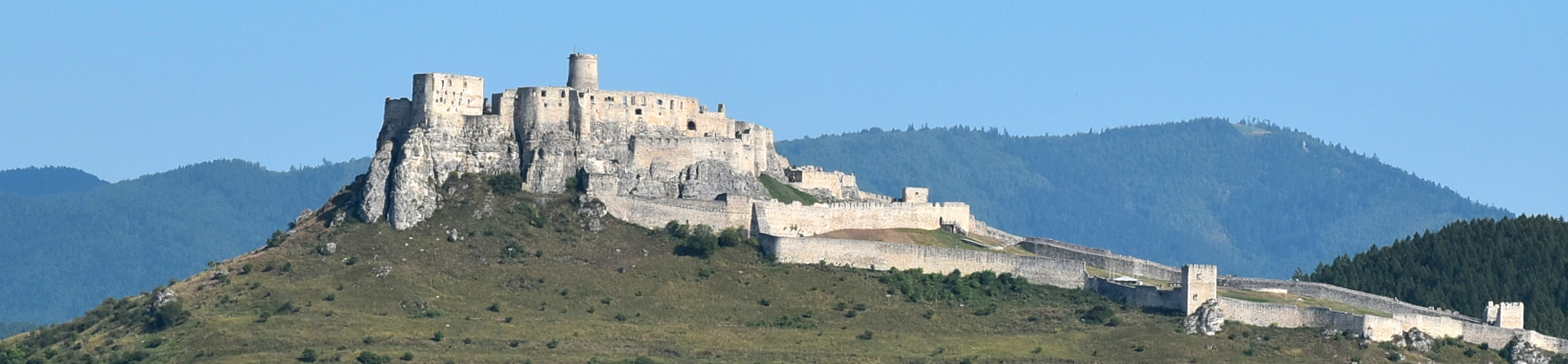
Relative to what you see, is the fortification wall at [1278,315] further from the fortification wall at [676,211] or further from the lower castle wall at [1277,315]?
the fortification wall at [676,211]

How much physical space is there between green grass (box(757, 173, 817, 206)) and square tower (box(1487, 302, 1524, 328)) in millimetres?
28267

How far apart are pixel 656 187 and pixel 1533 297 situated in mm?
40065

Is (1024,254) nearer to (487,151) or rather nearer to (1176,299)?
(1176,299)

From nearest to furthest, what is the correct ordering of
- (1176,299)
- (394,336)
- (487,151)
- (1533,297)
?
(394,336) < (1176,299) < (487,151) < (1533,297)

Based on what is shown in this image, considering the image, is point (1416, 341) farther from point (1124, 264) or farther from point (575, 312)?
point (575, 312)

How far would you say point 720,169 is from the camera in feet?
381

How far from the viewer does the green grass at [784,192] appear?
387 feet

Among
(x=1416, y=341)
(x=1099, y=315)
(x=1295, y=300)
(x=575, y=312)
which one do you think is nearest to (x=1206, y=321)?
(x=1099, y=315)

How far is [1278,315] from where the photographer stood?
10444 centimetres

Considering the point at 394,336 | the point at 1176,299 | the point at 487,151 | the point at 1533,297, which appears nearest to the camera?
the point at 394,336

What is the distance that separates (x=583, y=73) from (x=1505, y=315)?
38.3 metres

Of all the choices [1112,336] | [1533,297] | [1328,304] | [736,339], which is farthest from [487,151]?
[1533,297]

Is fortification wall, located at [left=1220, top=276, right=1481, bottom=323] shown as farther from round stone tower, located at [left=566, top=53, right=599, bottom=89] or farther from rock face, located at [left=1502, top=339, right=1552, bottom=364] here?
round stone tower, located at [left=566, top=53, right=599, bottom=89]

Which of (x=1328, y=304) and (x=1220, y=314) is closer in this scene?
(x=1220, y=314)
